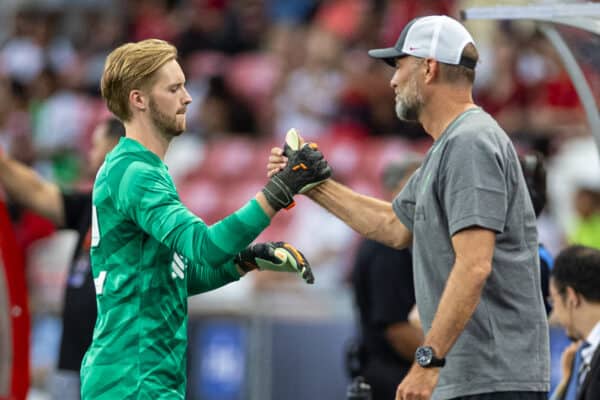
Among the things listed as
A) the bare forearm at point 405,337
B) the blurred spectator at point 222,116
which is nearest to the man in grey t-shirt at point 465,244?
the bare forearm at point 405,337

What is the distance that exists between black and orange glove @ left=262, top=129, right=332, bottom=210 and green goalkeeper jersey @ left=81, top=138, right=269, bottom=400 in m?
0.09

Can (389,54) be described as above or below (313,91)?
below

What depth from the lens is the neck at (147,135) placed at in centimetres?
418

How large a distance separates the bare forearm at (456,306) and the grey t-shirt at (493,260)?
168 millimetres

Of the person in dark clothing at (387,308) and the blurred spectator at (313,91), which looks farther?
the blurred spectator at (313,91)

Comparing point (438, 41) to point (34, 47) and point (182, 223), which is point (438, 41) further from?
point (34, 47)

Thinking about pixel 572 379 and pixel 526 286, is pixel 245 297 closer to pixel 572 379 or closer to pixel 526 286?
pixel 572 379

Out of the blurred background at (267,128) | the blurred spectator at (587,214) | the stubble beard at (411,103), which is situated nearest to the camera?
the stubble beard at (411,103)

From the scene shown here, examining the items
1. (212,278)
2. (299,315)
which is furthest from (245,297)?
(212,278)

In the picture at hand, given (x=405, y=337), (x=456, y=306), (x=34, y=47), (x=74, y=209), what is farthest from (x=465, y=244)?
(x=34, y=47)

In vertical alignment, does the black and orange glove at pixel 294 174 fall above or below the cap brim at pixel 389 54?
below

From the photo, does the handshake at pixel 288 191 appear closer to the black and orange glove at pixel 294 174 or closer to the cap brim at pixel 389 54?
the black and orange glove at pixel 294 174

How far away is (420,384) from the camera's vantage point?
155 inches

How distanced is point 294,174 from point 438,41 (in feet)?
2.36
